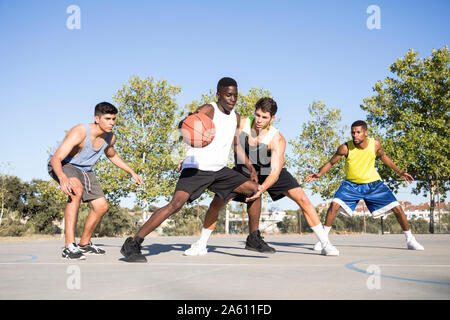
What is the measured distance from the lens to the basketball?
4.20 metres

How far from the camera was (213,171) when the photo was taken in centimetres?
455

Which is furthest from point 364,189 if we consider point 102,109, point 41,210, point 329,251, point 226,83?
point 41,210

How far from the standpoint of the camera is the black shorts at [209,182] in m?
4.41

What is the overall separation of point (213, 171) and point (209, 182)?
0.13m

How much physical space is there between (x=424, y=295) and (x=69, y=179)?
3723mm

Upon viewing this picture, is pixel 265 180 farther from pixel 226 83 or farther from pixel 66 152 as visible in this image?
pixel 66 152

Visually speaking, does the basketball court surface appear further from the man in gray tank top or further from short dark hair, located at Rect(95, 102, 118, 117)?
short dark hair, located at Rect(95, 102, 118, 117)

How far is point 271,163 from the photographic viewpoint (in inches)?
198

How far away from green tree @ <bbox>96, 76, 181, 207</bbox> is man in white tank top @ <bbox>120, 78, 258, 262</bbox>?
652 inches

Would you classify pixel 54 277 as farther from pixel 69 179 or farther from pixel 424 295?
pixel 424 295

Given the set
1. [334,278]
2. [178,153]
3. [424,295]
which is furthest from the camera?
[178,153]

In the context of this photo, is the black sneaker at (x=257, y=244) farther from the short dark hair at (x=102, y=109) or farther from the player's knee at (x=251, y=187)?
the short dark hair at (x=102, y=109)

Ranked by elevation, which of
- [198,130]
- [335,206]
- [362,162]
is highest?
[198,130]
